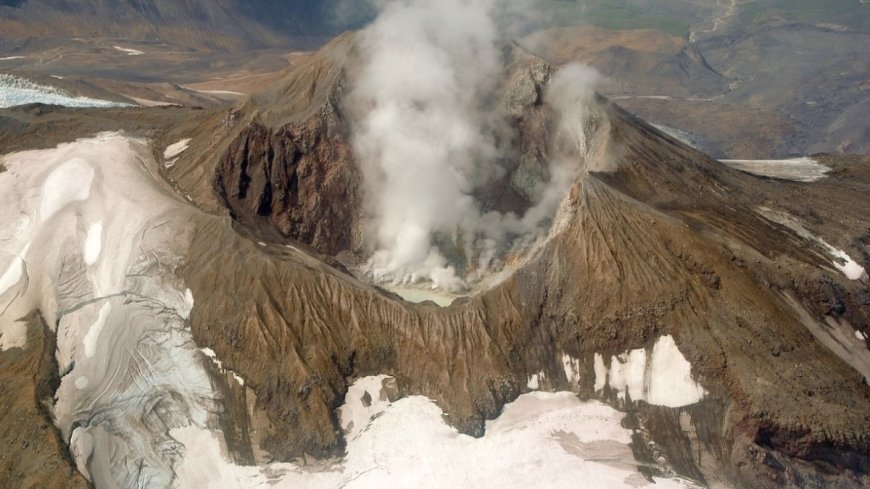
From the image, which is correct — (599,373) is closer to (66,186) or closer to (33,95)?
(66,186)

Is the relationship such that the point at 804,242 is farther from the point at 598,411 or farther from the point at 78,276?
the point at 78,276

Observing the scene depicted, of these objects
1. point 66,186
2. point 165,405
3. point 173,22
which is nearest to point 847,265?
point 165,405

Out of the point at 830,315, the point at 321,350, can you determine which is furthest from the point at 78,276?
the point at 830,315

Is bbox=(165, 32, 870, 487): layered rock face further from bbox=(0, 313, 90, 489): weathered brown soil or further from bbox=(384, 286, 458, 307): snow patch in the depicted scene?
bbox=(0, 313, 90, 489): weathered brown soil

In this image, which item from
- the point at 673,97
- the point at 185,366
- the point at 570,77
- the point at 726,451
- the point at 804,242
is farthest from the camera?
the point at 673,97

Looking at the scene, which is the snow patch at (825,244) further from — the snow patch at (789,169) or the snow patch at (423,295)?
the snow patch at (423,295)
